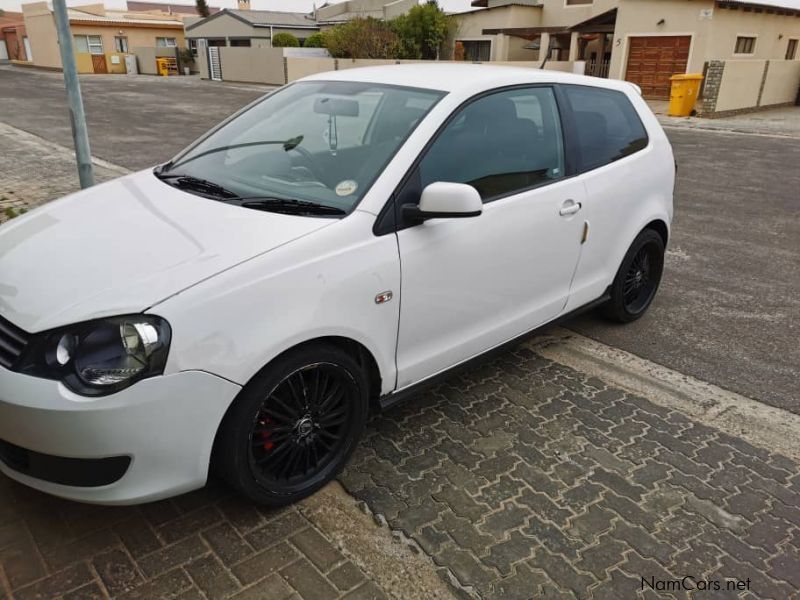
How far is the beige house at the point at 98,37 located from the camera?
150ft

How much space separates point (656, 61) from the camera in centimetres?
2431

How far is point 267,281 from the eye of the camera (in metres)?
2.40

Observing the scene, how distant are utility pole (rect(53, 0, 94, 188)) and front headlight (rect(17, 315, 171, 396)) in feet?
11.8

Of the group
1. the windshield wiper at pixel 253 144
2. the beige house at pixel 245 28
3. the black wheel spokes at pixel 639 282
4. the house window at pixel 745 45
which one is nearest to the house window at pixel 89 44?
the beige house at pixel 245 28

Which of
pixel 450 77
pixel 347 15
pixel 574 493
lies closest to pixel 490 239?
pixel 450 77

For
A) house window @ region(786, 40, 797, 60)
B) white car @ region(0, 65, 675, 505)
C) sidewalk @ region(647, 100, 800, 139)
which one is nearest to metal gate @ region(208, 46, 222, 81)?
sidewalk @ region(647, 100, 800, 139)

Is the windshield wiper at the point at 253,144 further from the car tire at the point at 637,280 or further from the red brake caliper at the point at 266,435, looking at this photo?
the car tire at the point at 637,280

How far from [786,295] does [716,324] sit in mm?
1086

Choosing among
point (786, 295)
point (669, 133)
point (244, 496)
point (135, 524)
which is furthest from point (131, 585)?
point (669, 133)

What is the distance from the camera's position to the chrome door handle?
3596mm

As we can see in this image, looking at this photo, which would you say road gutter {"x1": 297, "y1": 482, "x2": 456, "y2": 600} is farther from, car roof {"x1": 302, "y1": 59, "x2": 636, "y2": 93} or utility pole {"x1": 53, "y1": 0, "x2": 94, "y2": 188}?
utility pole {"x1": 53, "y1": 0, "x2": 94, "y2": 188}

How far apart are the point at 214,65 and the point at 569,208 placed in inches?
1628
